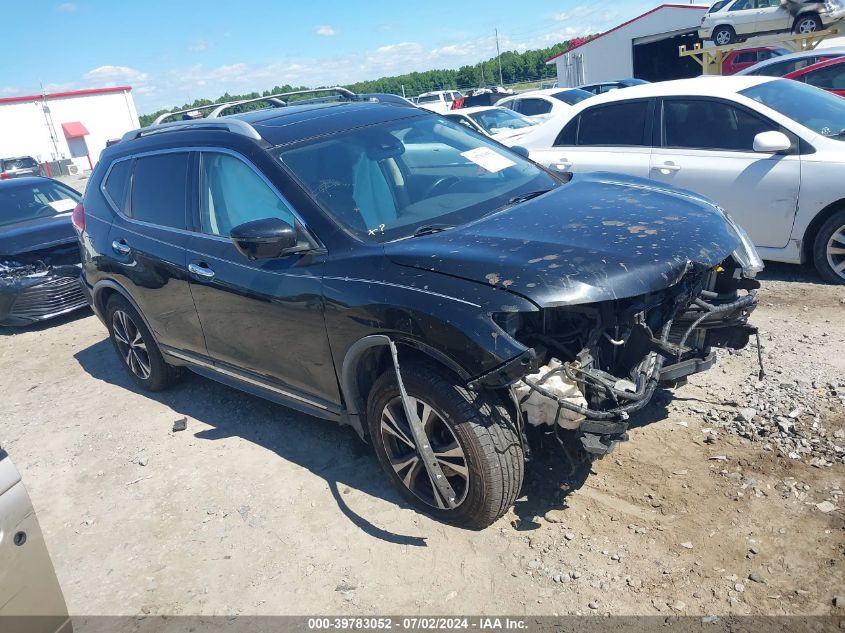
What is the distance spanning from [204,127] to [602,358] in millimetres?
2873

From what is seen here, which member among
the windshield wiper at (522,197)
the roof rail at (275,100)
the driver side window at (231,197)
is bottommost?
the windshield wiper at (522,197)

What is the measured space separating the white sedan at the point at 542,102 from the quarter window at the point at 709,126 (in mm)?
10507

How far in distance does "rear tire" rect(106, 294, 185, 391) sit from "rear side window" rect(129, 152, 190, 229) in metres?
0.82

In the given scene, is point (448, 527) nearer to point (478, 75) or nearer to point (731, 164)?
point (731, 164)

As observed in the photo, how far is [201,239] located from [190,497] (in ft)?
5.11

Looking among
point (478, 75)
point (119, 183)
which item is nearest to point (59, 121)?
point (478, 75)

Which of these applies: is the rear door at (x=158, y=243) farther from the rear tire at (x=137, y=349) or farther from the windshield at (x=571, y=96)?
the windshield at (x=571, y=96)

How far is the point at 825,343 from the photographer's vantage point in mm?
4668

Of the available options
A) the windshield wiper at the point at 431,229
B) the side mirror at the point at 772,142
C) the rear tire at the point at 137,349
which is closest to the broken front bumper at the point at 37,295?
the rear tire at the point at 137,349

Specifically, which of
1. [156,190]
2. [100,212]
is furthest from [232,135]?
[100,212]

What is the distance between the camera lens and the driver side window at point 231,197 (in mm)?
3820

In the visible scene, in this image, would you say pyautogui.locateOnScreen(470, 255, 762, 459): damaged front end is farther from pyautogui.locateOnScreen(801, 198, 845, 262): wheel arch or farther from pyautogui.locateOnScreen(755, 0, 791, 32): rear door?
pyautogui.locateOnScreen(755, 0, 791, 32): rear door

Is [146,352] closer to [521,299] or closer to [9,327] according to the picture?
[521,299]

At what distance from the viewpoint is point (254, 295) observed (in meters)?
3.88
